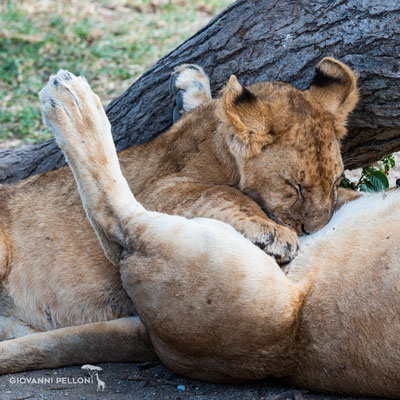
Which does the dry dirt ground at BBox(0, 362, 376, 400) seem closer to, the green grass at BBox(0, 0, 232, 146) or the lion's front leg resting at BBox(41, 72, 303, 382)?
the lion's front leg resting at BBox(41, 72, 303, 382)

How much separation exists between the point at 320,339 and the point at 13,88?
5.77m

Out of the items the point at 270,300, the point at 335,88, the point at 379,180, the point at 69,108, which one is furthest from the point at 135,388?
the point at 379,180

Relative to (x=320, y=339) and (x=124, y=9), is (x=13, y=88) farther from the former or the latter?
(x=320, y=339)

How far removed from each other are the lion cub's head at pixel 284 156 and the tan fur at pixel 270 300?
16cm

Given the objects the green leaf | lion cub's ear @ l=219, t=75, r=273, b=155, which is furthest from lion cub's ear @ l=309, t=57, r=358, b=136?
the green leaf

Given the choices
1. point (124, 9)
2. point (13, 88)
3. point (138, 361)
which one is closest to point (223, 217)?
point (138, 361)

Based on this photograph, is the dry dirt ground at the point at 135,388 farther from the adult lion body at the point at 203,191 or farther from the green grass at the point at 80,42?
the green grass at the point at 80,42

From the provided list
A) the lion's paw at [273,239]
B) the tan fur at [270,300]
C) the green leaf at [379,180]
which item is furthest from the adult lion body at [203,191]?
the green leaf at [379,180]

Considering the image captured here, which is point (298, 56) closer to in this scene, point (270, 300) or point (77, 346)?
point (270, 300)

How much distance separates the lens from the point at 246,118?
11.0 ft

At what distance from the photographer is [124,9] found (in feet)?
31.5

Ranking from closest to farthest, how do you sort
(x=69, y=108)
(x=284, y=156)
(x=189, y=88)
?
(x=284, y=156) < (x=69, y=108) < (x=189, y=88)

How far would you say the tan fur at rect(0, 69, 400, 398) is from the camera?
276 cm

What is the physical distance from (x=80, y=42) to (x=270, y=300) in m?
6.47
